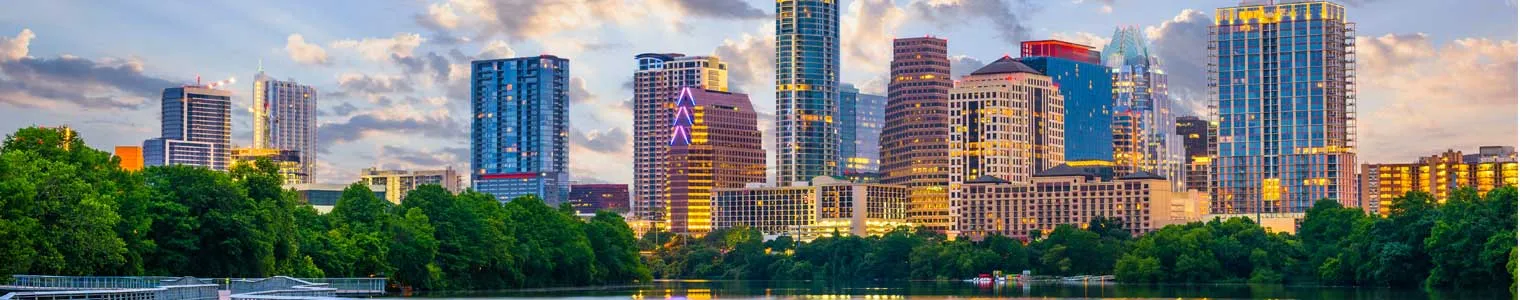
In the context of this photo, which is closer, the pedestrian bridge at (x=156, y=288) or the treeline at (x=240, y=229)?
the pedestrian bridge at (x=156, y=288)

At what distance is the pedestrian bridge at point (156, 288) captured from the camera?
271 ft

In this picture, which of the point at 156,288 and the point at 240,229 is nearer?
the point at 156,288

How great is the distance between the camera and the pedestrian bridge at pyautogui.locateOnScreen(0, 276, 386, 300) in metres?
82.6

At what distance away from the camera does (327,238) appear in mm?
127812

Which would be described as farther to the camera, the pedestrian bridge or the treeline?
the treeline

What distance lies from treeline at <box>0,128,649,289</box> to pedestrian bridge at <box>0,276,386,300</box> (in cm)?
115

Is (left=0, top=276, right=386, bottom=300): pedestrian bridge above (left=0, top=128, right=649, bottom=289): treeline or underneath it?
underneath

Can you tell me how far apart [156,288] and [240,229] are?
2246 cm

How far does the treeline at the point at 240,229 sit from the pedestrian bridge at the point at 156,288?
1.15m

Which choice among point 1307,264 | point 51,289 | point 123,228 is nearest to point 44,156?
point 123,228

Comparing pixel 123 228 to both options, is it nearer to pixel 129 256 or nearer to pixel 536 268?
pixel 129 256

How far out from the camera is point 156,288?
86125 mm

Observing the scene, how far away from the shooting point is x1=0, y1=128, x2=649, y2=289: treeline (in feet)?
296

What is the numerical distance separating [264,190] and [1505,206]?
73012mm
